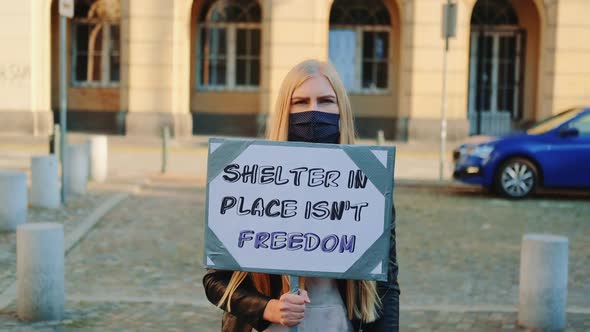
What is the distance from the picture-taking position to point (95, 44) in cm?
2777

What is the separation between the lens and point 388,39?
27.3 meters

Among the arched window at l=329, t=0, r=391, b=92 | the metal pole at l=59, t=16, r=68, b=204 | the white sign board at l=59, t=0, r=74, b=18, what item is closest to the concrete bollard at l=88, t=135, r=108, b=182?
the metal pole at l=59, t=16, r=68, b=204

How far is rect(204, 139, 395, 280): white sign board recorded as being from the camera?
3.24m

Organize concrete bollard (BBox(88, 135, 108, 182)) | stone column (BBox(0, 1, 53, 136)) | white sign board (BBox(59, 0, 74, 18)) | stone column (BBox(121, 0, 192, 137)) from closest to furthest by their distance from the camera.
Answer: white sign board (BBox(59, 0, 74, 18)) → concrete bollard (BBox(88, 135, 108, 182)) → stone column (BBox(0, 1, 53, 136)) → stone column (BBox(121, 0, 192, 137))

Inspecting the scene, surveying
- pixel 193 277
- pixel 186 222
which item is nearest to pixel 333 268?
pixel 193 277

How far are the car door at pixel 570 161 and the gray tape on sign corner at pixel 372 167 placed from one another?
40.5 feet

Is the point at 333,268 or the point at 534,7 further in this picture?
the point at 534,7

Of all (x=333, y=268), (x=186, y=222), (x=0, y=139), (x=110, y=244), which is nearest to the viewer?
(x=333, y=268)

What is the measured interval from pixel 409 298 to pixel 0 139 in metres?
18.4

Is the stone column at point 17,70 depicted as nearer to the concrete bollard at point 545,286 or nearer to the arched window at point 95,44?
the arched window at point 95,44

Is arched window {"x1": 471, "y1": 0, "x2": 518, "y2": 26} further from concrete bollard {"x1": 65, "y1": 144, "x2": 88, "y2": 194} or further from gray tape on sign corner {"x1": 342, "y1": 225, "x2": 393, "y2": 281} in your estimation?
gray tape on sign corner {"x1": 342, "y1": 225, "x2": 393, "y2": 281}

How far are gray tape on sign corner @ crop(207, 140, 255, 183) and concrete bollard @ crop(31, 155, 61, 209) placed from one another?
390 inches

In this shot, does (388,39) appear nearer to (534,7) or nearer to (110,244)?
(534,7)

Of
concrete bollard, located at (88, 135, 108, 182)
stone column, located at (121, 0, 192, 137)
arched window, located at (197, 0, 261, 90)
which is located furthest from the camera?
arched window, located at (197, 0, 261, 90)
